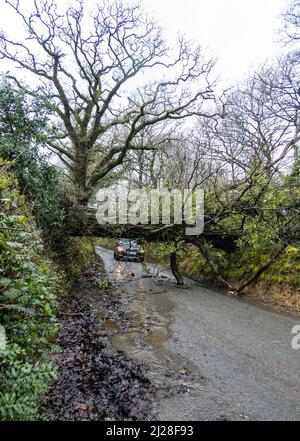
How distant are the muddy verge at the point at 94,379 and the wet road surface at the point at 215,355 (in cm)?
24

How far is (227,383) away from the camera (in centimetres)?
453

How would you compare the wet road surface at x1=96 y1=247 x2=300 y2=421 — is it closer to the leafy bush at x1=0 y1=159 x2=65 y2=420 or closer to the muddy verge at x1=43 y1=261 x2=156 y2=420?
the muddy verge at x1=43 y1=261 x2=156 y2=420

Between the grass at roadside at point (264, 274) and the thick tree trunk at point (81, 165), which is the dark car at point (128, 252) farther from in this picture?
the thick tree trunk at point (81, 165)

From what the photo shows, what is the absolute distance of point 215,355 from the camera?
5.66 meters

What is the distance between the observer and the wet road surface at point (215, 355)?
12.7 feet

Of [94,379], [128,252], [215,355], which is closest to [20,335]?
[94,379]

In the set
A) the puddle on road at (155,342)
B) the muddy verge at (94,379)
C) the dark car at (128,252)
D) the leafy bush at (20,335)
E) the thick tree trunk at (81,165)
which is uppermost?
the thick tree trunk at (81,165)

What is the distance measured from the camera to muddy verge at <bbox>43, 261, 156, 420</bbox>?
361 centimetres

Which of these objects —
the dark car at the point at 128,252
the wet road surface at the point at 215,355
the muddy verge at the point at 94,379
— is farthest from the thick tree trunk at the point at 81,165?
the muddy verge at the point at 94,379

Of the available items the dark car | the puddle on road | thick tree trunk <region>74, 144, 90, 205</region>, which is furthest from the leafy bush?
thick tree trunk <region>74, 144, 90, 205</region>

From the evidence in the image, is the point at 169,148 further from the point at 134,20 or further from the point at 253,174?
the point at 253,174

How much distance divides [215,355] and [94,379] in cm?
238
